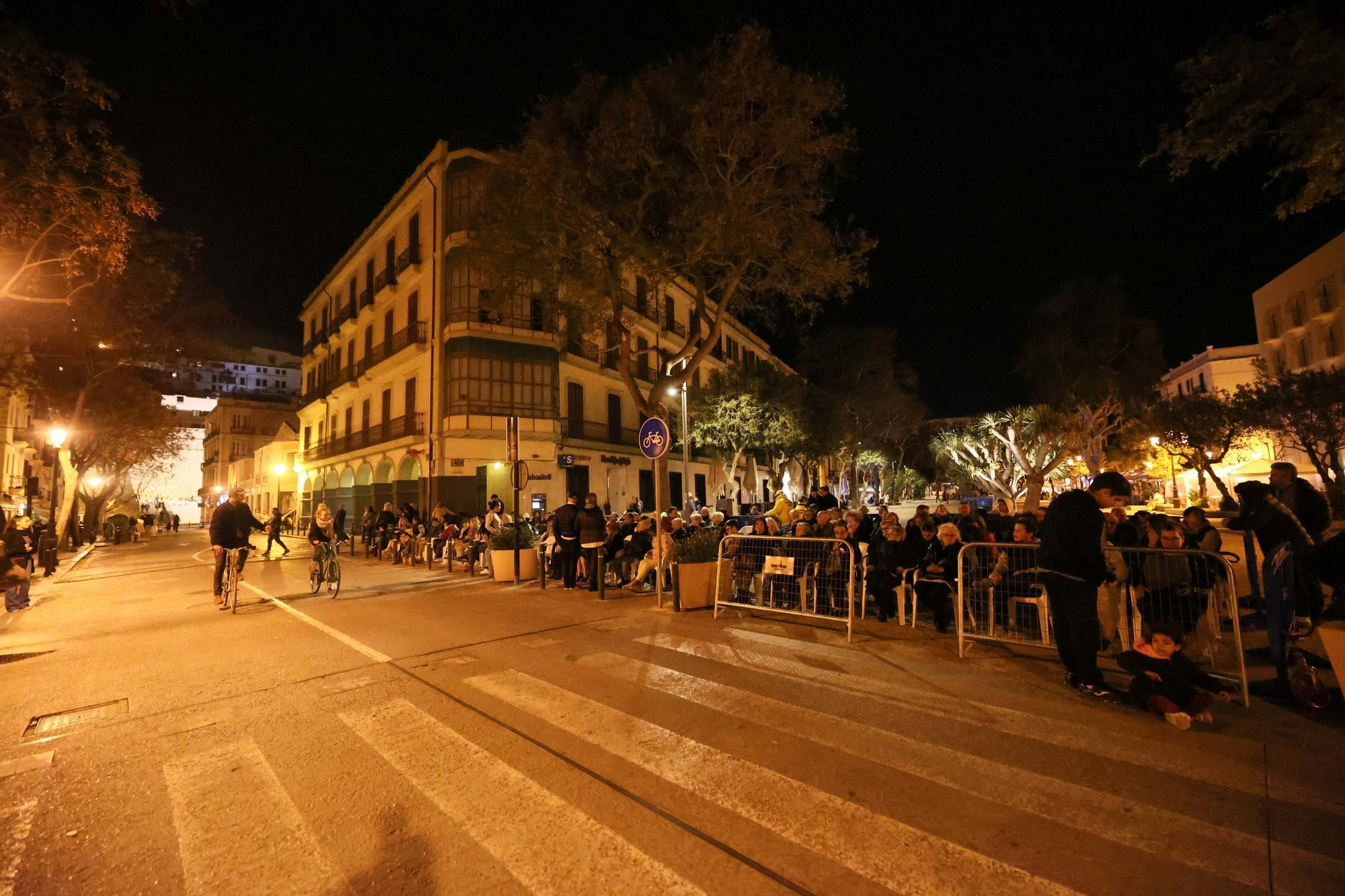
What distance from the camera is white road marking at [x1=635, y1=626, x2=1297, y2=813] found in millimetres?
3668

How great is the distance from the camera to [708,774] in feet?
12.4

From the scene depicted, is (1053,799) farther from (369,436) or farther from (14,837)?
(369,436)

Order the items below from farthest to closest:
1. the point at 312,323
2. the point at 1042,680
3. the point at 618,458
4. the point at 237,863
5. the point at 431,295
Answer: the point at 312,323 < the point at 618,458 < the point at 431,295 < the point at 1042,680 < the point at 237,863

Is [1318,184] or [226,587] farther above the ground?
[1318,184]

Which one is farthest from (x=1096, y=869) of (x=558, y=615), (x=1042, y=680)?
(x=558, y=615)

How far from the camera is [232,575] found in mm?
10203

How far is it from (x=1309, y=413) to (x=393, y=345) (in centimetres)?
3435

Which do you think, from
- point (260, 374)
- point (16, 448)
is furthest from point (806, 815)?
point (260, 374)

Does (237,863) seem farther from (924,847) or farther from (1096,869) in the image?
(1096,869)

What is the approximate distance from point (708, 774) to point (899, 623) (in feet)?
15.3

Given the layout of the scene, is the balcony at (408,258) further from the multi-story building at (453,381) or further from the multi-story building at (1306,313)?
the multi-story building at (1306,313)

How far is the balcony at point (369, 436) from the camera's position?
26.9 metres

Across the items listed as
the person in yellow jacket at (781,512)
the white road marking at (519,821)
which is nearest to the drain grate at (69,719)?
the white road marking at (519,821)

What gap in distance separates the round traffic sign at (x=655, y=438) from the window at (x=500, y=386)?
17.0m
